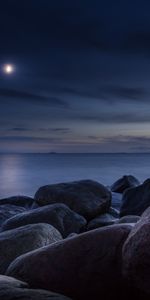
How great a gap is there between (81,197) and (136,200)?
1713mm

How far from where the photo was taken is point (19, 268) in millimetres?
4812

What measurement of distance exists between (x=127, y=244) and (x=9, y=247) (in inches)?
129

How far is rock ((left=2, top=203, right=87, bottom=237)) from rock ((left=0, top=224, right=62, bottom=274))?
2.21 m

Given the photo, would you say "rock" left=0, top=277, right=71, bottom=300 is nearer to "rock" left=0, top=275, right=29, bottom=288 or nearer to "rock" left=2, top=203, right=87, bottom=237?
"rock" left=0, top=275, right=29, bottom=288

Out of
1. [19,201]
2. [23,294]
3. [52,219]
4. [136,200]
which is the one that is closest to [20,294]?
[23,294]

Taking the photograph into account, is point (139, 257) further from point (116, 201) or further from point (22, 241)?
point (116, 201)

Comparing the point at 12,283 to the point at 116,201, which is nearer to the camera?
the point at 12,283

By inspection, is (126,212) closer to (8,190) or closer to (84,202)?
(84,202)

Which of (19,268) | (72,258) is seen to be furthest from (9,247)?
(72,258)

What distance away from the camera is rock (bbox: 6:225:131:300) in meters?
4.18

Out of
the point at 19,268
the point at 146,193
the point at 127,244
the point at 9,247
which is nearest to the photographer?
the point at 127,244

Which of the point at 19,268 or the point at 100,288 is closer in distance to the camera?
the point at 100,288

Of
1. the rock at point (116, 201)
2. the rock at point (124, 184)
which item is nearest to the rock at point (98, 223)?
the rock at point (116, 201)

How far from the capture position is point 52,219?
904 cm
